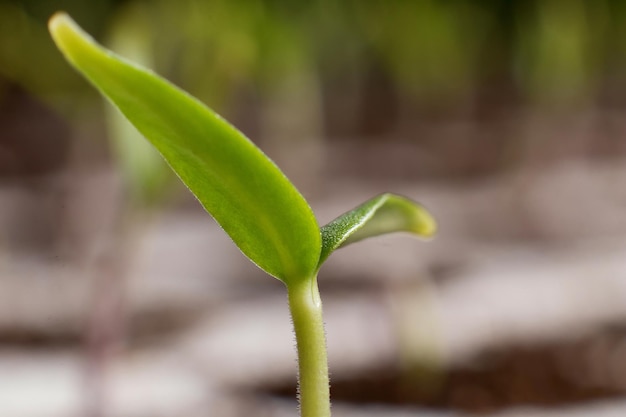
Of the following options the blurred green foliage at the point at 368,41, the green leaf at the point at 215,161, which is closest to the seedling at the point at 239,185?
the green leaf at the point at 215,161

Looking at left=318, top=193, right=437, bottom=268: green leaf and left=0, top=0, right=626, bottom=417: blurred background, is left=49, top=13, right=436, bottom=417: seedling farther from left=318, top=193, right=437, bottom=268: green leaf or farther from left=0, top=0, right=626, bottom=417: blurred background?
left=0, top=0, right=626, bottom=417: blurred background

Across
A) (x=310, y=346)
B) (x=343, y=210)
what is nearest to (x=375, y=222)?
(x=310, y=346)

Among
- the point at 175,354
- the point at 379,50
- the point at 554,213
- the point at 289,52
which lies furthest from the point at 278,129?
the point at 175,354

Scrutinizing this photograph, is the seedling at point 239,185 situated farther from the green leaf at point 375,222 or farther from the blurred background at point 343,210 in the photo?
the blurred background at point 343,210

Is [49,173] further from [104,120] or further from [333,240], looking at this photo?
[333,240]

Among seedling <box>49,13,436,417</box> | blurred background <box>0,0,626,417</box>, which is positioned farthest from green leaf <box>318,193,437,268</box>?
blurred background <box>0,0,626,417</box>
